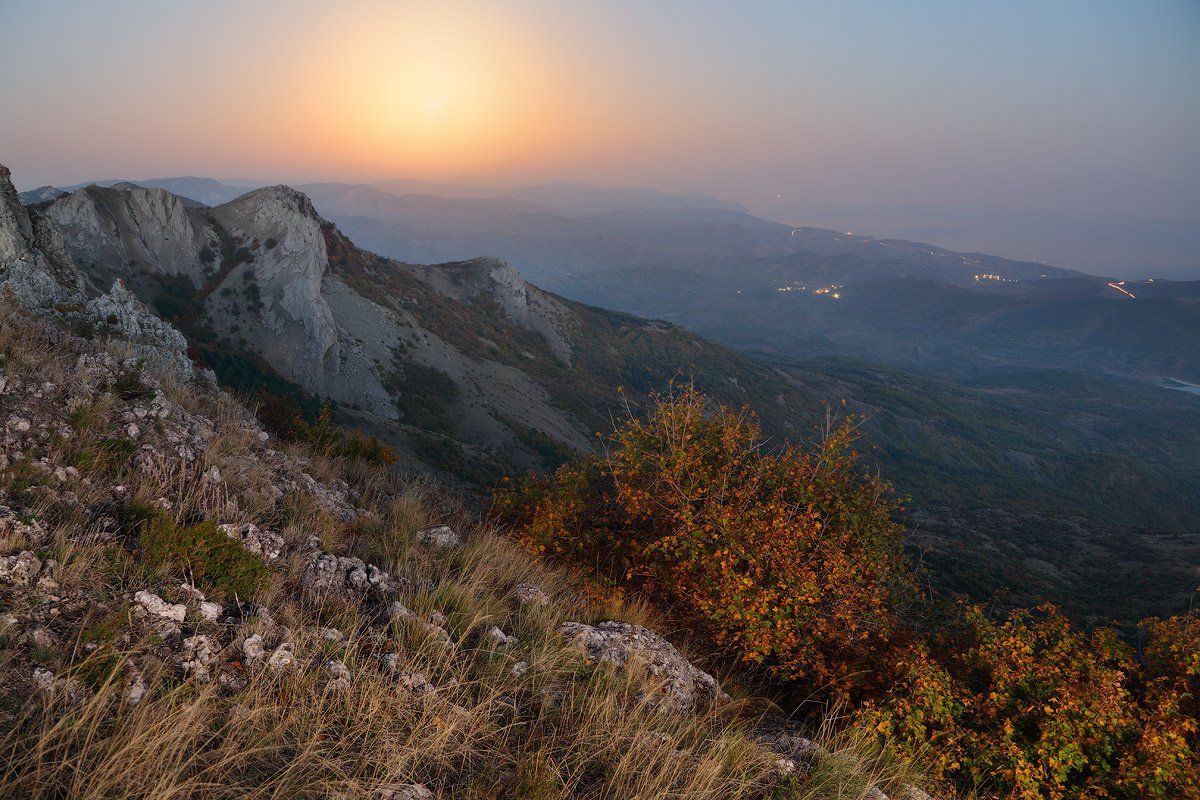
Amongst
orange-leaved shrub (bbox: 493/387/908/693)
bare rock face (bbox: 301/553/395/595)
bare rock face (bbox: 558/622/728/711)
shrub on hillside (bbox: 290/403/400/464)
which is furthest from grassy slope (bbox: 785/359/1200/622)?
shrub on hillside (bbox: 290/403/400/464)

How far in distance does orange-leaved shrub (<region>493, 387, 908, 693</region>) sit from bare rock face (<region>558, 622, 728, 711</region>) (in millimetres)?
1312

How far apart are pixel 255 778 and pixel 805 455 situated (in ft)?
32.7

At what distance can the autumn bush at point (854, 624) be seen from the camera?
5473mm

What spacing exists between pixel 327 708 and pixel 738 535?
623 cm

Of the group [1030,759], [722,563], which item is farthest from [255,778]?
[1030,759]

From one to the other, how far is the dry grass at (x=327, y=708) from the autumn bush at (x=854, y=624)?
1311 millimetres

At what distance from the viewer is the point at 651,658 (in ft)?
19.1

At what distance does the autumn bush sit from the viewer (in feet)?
18.0

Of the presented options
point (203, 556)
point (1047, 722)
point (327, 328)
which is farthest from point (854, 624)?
point (327, 328)

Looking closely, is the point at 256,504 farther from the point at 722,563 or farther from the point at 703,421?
the point at 703,421

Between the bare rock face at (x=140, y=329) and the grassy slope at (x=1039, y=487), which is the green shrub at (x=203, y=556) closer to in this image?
the bare rock face at (x=140, y=329)

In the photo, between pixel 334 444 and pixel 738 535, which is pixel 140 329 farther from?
pixel 738 535

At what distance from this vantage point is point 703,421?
35.9ft

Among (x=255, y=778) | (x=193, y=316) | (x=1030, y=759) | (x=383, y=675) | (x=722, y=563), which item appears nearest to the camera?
(x=255, y=778)
